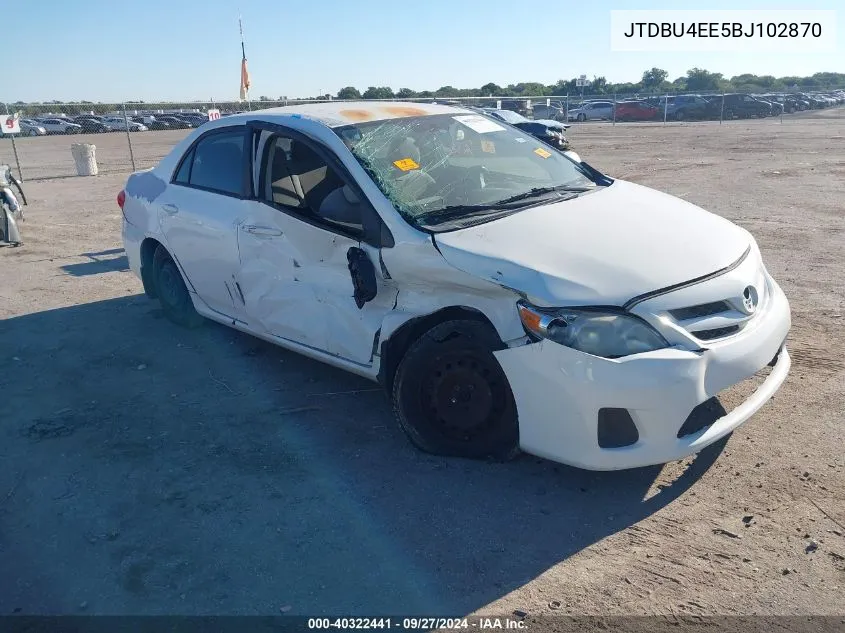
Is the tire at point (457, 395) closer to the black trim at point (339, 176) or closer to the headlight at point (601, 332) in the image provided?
the headlight at point (601, 332)

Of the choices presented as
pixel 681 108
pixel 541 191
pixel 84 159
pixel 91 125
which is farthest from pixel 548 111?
pixel 541 191

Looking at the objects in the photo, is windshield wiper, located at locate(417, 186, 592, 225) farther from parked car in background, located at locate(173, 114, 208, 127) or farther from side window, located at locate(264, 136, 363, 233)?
parked car in background, located at locate(173, 114, 208, 127)

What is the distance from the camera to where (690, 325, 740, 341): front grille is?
309 centimetres

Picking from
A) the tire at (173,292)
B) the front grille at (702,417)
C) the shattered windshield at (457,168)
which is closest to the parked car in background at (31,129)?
the tire at (173,292)

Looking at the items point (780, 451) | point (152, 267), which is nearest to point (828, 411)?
point (780, 451)

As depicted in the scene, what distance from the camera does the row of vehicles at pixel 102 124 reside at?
149 ft

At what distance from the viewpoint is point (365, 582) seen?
283 centimetres

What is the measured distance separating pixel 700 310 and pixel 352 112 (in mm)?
2511

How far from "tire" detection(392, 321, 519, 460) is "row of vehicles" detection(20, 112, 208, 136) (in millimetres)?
44923

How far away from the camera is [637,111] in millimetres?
39750

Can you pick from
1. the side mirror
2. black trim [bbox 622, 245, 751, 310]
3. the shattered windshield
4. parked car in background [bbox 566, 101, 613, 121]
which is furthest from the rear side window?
parked car in background [bbox 566, 101, 613, 121]

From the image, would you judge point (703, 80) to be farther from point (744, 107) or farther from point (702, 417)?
point (702, 417)

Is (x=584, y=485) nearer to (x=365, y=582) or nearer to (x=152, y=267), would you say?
(x=365, y=582)

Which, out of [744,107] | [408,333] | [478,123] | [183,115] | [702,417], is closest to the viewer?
[702,417]
